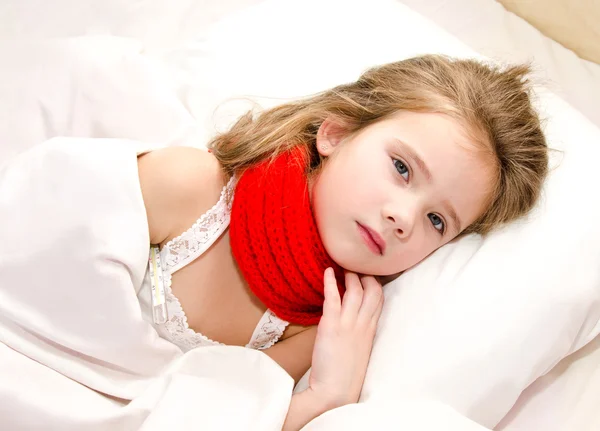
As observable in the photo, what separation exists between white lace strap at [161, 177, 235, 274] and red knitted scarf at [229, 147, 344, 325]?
35 millimetres

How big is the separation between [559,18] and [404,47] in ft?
1.58

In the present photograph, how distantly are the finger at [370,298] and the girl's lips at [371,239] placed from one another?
10cm

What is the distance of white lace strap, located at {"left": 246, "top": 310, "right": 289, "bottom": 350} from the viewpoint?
1076mm

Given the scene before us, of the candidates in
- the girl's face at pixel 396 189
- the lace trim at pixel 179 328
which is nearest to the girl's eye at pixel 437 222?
the girl's face at pixel 396 189

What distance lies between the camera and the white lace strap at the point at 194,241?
1.01 m

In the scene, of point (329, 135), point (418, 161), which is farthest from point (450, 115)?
point (329, 135)

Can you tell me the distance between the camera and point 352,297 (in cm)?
100

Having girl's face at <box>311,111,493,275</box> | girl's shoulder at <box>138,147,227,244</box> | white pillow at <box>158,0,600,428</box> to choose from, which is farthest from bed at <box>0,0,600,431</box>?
girl's shoulder at <box>138,147,227,244</box>

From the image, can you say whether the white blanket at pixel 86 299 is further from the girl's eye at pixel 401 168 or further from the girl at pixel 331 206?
the girl's eye at pixel 401 168

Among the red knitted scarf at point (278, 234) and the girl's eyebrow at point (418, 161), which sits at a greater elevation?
the girl's eyebrow at point (418, 161)

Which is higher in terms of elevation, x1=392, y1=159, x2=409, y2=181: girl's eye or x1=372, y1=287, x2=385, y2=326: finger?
x1=392, y1=159, x2=409, y2=181: girl's eye

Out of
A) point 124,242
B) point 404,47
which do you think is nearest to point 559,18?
point 404,47

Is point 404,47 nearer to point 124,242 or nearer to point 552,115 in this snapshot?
point 552,115

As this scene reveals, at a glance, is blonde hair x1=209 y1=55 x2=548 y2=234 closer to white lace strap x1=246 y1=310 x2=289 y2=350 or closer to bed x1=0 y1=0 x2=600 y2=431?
bed x1=0 y1=0 x2=600 y2=431
